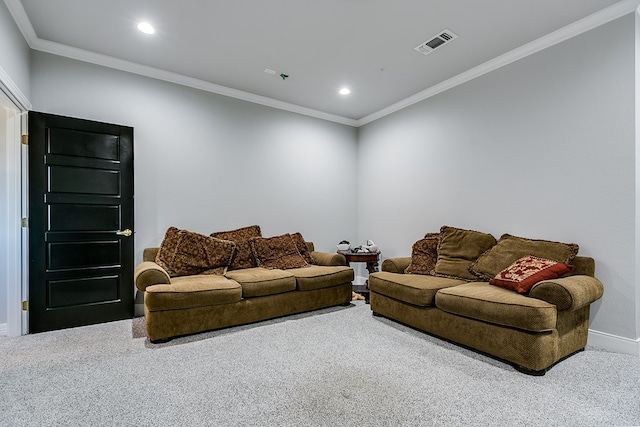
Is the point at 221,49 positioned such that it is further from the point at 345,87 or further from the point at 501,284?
the point at 501,284

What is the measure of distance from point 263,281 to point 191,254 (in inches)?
35.5

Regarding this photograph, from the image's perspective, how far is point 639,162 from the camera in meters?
2.62

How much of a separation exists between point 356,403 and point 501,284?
167cm

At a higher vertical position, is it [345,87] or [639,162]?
[345,87]

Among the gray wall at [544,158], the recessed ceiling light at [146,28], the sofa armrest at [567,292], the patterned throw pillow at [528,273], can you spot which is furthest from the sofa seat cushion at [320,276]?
the recessed ceiling light at [146,28]

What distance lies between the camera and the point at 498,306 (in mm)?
2357

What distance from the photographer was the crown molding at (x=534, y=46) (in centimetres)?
265

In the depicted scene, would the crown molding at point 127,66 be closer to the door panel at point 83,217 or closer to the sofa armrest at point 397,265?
the door panel at point 83,217

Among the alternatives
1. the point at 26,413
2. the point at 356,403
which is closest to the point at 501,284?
the point at 356,403

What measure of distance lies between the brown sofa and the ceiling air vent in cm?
253

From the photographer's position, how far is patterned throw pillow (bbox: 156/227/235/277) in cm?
348

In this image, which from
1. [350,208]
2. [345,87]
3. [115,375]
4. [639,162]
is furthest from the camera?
[350,208]

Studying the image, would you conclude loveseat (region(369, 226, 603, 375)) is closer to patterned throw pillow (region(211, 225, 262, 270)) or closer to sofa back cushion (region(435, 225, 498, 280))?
sofa back cushion (region(435, 225, 498, 280))

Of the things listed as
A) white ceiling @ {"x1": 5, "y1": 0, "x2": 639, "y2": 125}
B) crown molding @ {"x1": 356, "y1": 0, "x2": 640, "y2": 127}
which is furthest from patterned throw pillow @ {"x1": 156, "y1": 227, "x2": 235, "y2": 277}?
crown molding @ {"x1": 356, "y1": 0, "x2": 640, "y2": 127}
